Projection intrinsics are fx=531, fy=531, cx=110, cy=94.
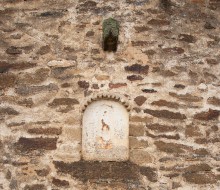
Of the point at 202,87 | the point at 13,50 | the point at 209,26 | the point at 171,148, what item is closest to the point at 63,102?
the point at 13,50

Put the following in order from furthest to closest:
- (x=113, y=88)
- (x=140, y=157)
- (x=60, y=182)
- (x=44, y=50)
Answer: (x=44, y=50)
(x=113, y=88)
(x=140, y=157)
(x=60, y=182)

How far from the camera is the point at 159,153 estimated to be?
4.40m

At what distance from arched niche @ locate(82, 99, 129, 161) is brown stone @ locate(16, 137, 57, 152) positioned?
0.27 meters

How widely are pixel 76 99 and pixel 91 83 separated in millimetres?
195

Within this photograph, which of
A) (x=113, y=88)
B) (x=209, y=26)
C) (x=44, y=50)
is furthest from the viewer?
(x=209, y=26)

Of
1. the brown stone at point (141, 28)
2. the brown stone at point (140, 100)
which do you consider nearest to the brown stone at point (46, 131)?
the brown stone at point (140, 100)

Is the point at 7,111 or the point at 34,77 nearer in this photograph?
the point at 7,111

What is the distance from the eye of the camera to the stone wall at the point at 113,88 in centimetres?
434

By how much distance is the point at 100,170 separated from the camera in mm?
4309

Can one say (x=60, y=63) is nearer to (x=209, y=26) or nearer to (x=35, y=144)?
(x=35, y=144)

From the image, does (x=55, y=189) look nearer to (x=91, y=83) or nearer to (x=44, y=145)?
(x=44, y=145)

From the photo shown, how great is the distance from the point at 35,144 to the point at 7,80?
68cm

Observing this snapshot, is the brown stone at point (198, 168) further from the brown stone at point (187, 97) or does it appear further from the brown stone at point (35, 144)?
the brown stone at point (35, 144)

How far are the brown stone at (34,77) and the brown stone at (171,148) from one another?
1.16m
